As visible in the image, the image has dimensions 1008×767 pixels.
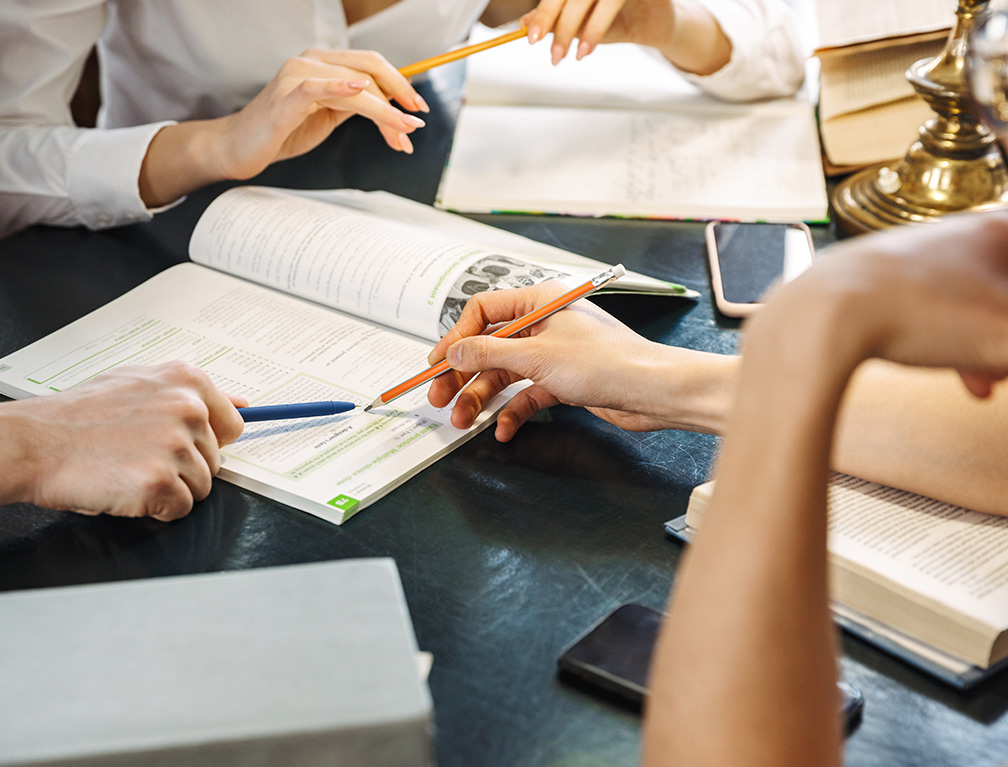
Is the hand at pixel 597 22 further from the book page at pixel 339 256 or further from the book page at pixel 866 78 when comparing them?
the book page at pixel 339 256

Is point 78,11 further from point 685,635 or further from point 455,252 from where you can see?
point 685,635

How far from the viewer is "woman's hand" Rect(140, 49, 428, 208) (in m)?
1.18

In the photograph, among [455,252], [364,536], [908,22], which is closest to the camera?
[364,536]

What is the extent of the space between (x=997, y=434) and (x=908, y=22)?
82cm

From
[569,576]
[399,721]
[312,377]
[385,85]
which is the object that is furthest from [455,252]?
[399,721]

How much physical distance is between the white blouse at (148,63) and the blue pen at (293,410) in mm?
528

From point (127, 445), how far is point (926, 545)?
22.6 inches

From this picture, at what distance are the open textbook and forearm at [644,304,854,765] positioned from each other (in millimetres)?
802

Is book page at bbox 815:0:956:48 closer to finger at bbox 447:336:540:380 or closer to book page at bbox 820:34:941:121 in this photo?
book page at bbox 820:34:941:121

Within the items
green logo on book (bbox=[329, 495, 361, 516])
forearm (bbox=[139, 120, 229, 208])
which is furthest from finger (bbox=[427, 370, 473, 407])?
forearm (bbox=[139, 120, 229, 208])

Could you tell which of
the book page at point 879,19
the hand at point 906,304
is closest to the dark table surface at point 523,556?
the hand at point 906,304

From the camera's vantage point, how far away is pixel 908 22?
1326mm

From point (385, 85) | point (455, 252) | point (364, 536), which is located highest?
point (385, 85)

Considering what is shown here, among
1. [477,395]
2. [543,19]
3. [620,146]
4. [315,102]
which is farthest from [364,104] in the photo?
[477,395]
